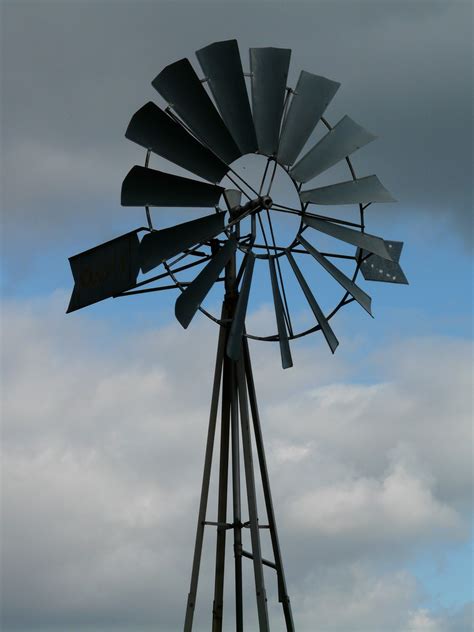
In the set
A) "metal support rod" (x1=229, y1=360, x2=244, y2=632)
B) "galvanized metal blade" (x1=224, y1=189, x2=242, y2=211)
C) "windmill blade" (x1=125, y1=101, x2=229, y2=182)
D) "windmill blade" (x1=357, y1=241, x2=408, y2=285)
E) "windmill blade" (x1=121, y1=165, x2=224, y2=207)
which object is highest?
"windmill blade" (x1=357, y1=241, x2=408, y2=285)

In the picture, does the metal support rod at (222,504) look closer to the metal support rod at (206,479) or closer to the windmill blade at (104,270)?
the metal support rod at (206,479)

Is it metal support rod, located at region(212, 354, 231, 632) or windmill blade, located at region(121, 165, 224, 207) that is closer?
windmill blade, located at region(121, 165, 224, 207)

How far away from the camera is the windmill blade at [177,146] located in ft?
37.7

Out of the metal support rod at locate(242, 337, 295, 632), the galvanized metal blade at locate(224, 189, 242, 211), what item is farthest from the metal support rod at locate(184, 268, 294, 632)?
the galvanized metal blade at locate(224, 189, 242, 211)

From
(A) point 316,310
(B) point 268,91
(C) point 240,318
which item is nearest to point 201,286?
(C) point 240,318

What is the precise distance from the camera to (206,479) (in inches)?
466

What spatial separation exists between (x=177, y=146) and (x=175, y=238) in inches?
35.0

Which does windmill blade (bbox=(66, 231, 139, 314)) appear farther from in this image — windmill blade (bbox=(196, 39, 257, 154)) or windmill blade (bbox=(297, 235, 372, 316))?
windmill blade (bbox=(297, 235, 372, 316))

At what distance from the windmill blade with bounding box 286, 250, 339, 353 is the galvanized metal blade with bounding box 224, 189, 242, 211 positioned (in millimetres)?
745

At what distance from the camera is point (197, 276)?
11.6 metres

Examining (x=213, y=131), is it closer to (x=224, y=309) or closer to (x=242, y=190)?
(x=242, y=190)

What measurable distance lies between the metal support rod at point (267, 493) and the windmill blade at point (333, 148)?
181cm

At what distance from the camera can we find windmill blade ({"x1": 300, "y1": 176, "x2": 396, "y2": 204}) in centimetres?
1218

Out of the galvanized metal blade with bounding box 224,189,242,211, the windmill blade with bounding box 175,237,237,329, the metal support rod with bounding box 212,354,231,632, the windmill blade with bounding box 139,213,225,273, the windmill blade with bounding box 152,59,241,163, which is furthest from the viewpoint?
the galvanized metal blade with bounding box 224,189,242,211
